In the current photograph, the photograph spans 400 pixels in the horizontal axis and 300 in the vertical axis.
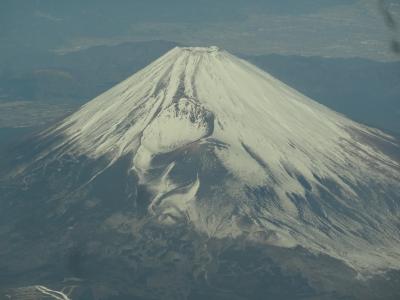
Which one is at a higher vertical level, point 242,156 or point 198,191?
point 242,156

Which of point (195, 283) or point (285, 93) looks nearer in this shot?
point (195, 283)

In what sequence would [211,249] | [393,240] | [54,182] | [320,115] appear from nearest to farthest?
[211,249] → [393,240] → [54,182] → [320,115]

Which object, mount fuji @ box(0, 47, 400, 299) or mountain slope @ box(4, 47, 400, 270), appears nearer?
mount fuji @ box(0, 47, 400, 299)

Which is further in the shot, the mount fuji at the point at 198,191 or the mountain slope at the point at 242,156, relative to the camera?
the mountain slope at the point at 242,156

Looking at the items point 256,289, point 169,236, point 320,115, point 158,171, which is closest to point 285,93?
point 320,115

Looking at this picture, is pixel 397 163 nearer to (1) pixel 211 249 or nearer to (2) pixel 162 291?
(1) pixel 211 249

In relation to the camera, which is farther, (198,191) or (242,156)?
(242,156)

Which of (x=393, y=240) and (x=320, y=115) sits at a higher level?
(x=320, y=115)

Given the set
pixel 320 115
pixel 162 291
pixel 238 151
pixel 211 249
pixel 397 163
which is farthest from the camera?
pixel 320 115
